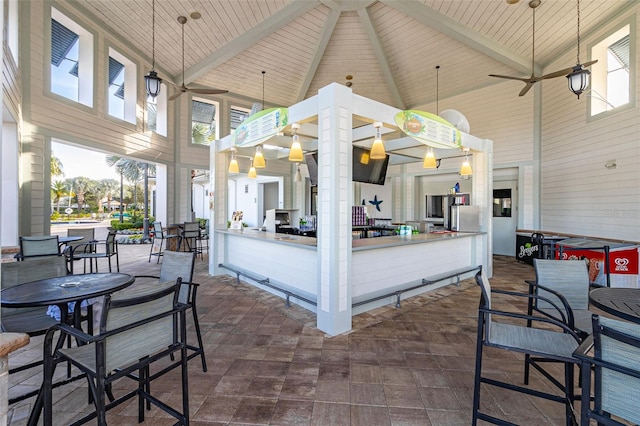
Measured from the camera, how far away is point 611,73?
5570 millimetres

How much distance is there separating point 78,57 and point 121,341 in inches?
275

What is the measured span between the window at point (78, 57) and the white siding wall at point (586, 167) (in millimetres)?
9975

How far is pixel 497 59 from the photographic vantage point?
673cm

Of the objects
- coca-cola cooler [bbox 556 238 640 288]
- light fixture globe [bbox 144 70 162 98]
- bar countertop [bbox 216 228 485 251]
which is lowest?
coca-cola cooler [bbox 556 238 640 288]

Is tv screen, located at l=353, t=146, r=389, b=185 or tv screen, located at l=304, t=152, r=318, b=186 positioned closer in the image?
tv screen, located at l=304, t=152, r=318, b=186

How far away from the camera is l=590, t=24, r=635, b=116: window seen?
5.25m

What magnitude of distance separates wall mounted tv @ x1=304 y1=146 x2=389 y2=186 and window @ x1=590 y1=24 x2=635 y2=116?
4.17 metres

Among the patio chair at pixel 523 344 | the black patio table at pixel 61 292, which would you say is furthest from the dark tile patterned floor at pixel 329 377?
the black patio table at pixel 61 292

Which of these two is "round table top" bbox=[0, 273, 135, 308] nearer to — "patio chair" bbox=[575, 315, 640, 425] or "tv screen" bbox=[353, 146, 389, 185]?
"patio chair" bbox=[575, 315, 640, 425]

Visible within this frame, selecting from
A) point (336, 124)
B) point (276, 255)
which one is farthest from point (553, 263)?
point (276, 255)

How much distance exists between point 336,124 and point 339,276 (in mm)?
1677

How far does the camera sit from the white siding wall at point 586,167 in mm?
5053

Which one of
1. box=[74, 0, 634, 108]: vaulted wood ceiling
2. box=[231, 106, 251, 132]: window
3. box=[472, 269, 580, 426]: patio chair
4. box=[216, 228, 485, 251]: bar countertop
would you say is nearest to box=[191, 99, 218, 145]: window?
box=[231, 106, 251, 132]: window

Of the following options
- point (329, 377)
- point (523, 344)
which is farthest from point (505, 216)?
point (329, 377)
